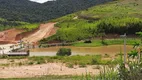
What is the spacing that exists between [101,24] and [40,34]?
11.7 m

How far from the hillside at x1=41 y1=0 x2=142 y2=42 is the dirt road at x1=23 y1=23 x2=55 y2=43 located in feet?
6.99

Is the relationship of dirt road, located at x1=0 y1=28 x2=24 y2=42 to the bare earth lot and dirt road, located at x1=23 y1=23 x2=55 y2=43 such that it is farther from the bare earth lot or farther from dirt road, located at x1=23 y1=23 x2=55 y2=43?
the bare earth lot

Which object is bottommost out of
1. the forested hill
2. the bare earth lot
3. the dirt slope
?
the bare earth lot

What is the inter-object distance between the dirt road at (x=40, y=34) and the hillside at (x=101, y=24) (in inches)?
83.8

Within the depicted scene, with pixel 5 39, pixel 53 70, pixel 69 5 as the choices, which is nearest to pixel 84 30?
pixel 5 39

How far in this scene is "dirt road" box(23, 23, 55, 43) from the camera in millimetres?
72438

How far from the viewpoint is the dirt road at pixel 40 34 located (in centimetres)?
7244

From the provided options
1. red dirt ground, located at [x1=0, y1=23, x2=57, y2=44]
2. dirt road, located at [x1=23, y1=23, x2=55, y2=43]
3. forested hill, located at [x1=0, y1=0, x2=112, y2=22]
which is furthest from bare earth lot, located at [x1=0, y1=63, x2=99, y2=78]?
forested hill, located at [x1=0, y1=0, x2=112, y2=22]

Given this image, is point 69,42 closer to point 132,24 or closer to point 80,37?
point 80,37

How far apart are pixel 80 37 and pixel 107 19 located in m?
9.01

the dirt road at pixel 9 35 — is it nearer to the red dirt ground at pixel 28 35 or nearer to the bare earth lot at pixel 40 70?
the red dirt ground at pixel 28 35

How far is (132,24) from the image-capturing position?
71.4 meters

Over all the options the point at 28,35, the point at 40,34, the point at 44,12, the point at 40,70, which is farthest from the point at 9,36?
the point at 44,12

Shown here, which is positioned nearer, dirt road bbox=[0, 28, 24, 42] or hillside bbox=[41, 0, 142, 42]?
hillside bbox=[41, 0, 142, 42]
